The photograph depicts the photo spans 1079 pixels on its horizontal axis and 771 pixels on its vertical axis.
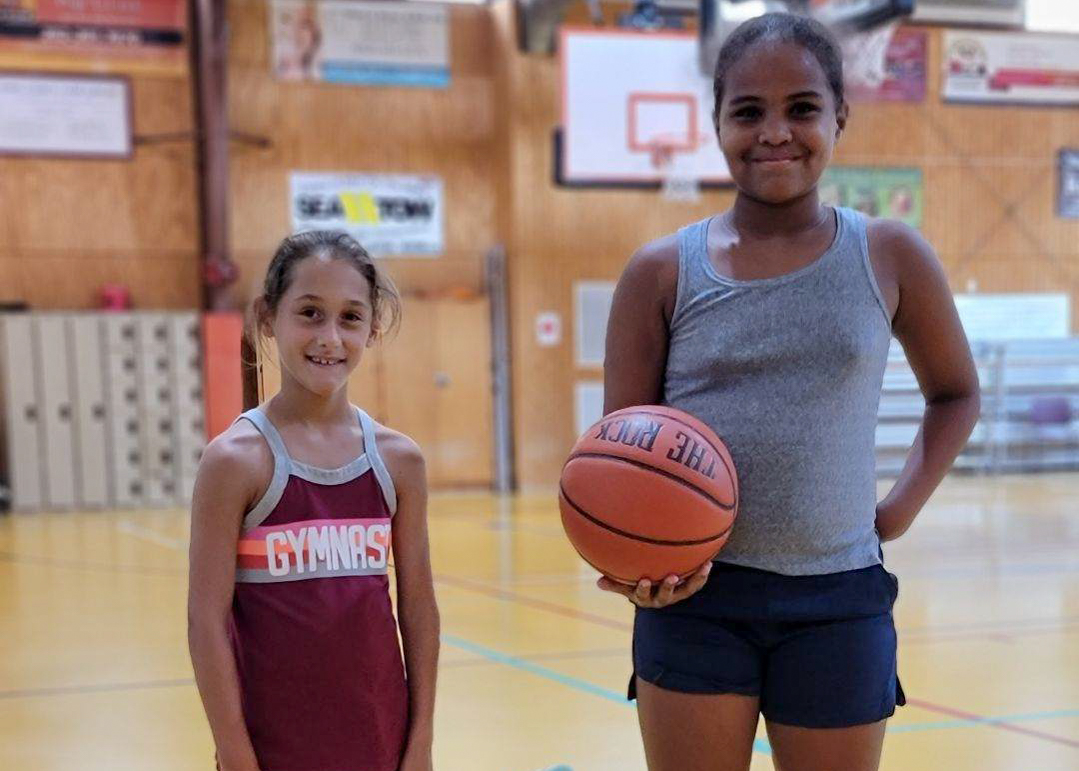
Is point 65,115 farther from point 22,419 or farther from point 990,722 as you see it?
point 990,722

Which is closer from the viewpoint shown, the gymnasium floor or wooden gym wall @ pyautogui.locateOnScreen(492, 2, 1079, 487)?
the gymnasium floor

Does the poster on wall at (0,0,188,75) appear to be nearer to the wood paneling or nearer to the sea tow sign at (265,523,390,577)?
the wood paneling

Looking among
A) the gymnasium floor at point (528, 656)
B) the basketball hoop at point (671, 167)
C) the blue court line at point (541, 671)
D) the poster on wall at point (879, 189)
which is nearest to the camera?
the gymnasium floor at point (528, 656)

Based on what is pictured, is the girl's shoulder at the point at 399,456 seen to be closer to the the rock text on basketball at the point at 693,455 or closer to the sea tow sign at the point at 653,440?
the sea tow sign at the point at 653,440

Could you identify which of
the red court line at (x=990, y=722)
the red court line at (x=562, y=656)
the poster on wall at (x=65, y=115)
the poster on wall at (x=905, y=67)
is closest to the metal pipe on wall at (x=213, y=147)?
the poster on wall at (x=65, y=115)

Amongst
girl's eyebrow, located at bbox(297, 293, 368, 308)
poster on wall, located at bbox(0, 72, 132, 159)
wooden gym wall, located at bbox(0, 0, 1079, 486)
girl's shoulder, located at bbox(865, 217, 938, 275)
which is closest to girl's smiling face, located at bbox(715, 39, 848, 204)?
girl's shoulder, located at bbox(865, 217, 938, 275)

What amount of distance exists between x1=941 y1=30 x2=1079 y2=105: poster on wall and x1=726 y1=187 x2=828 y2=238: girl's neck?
44.7 feet

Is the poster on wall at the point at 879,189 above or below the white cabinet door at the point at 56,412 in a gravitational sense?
above

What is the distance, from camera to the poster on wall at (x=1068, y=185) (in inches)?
585

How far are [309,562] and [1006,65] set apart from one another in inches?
573

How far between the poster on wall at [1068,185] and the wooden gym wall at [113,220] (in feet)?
33.0

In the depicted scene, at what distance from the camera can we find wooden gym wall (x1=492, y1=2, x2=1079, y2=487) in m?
13.2

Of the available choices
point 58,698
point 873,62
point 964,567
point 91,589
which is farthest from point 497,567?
point 873,62

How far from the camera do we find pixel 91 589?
7.19 m
